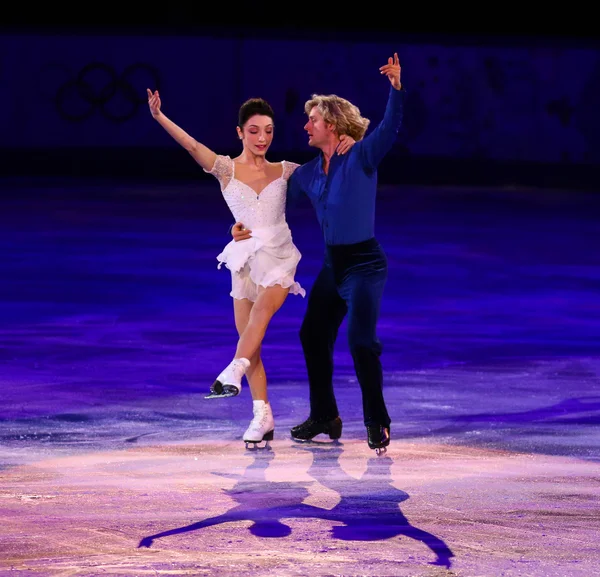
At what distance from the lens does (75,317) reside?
10969 millimetres

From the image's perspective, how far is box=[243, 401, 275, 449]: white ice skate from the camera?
7254 millimetres

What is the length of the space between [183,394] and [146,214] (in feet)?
29.6

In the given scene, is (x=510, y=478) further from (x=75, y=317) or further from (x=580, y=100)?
(x=580, y=100)

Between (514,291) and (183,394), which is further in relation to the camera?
(514,291)

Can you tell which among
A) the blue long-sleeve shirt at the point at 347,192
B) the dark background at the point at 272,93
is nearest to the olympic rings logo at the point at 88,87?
the dark background at the point at 272,93

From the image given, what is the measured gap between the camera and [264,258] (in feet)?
24.1

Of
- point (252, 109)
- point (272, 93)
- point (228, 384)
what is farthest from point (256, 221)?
point (272, 93)

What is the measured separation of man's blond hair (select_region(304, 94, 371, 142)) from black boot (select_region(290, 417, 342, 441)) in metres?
1.49

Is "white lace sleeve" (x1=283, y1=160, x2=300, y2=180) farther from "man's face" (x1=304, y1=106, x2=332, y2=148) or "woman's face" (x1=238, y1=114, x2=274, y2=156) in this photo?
"man's face" (x1=304, y1=106, x2=332, y2=148)

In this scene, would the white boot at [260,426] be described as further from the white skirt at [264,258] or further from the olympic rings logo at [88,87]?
the olympic rings logo at [88,87]

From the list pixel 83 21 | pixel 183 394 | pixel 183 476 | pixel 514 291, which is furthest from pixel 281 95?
pixel 183 476

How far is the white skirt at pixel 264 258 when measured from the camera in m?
7.32

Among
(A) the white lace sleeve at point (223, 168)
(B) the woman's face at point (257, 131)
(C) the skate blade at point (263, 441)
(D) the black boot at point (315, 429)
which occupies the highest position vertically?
(B) the woman's face at point (257, 131)

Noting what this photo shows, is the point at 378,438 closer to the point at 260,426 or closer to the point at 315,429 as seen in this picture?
the point at 315,429
